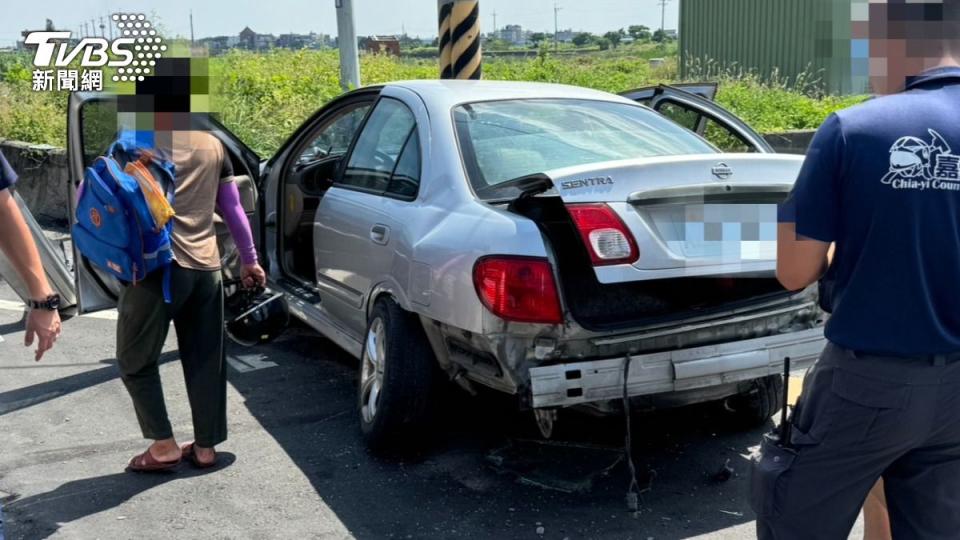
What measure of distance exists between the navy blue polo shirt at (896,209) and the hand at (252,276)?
3055 millimetres

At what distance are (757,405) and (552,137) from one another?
1567 millimetres

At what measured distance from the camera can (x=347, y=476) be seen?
4.17 meters

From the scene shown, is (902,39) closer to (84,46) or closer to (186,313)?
(186,313)

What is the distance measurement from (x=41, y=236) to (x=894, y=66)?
479 centimetres

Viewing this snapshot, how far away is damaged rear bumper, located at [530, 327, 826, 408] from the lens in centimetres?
346

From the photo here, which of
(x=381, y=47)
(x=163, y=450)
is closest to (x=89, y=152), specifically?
(x=163, y=450)

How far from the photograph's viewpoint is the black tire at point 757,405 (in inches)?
178

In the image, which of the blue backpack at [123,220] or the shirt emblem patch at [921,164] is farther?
the blue backpack at [123,220]

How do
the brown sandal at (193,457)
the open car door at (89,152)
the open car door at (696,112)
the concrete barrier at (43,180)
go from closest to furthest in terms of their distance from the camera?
the brown sandal at (193,457) < the open car door at (89,152) < the open car door at (696,112) < the concrete barrier at (43,180)

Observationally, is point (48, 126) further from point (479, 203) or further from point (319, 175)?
point (479, 203)

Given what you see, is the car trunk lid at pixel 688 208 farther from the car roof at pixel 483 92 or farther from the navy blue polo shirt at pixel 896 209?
the navy blue polo shirt at pixel 896 209

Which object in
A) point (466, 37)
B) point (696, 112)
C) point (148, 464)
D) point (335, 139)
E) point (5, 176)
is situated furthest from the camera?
point (466, 37)

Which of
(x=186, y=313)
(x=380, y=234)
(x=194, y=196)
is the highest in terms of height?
(x=194, y=196)

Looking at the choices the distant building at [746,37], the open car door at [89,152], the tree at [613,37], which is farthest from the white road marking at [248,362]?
the tree at [613,37]
